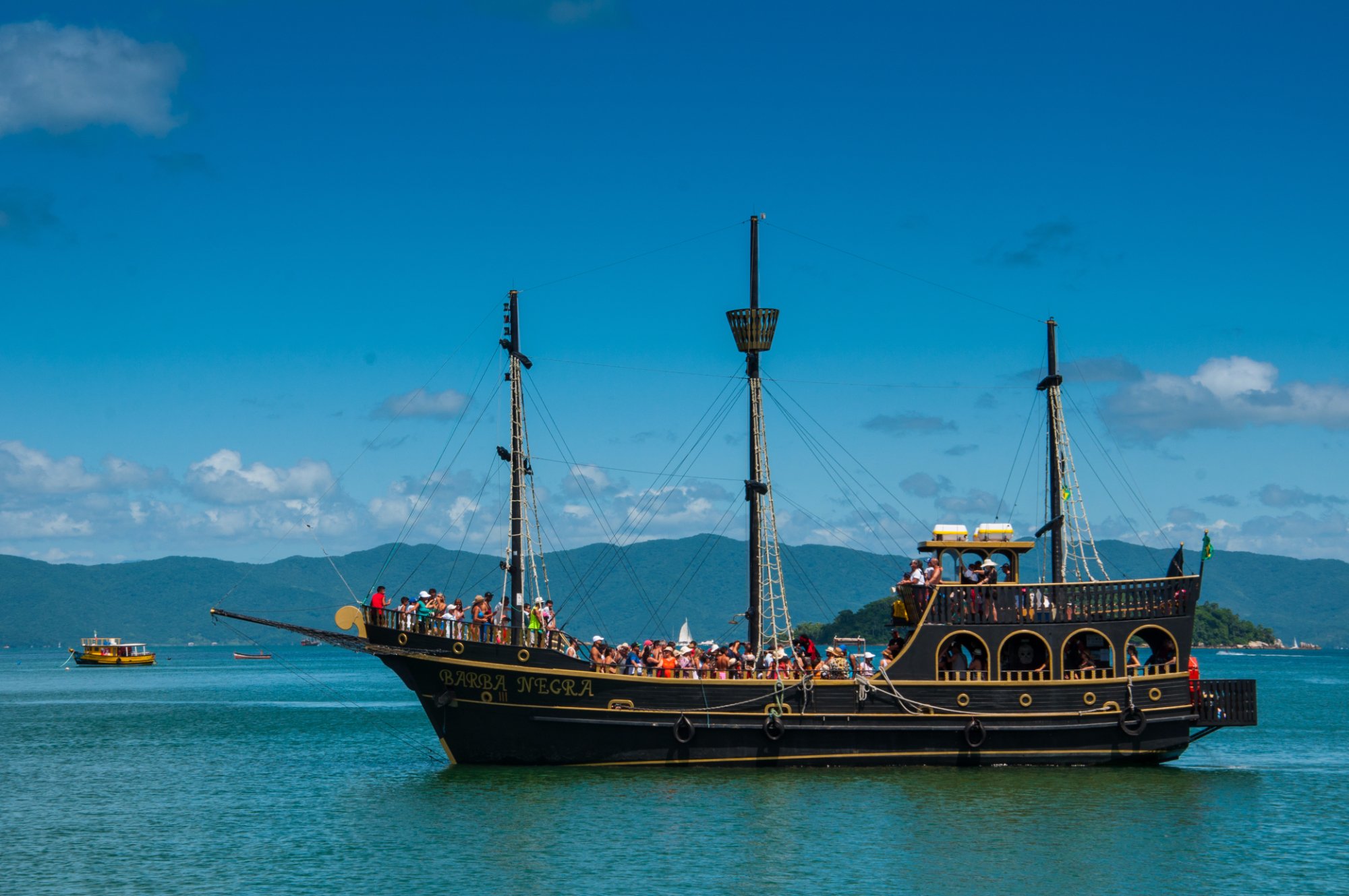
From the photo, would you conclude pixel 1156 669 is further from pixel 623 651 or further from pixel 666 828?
pixel 666 828

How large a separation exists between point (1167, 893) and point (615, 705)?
12544mm

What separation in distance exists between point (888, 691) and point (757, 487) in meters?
5.81

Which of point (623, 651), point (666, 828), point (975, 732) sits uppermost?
point (623, 651)

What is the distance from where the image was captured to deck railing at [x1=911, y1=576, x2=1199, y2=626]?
3142 cm

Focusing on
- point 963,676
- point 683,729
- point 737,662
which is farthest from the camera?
point 737,662

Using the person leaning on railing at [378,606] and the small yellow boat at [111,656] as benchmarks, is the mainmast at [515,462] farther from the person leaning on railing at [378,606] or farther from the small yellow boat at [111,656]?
the small yellow boat at [111,656]

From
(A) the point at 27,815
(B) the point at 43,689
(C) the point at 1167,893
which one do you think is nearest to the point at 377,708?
(B) the point at 43,689

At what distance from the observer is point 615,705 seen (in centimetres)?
3100

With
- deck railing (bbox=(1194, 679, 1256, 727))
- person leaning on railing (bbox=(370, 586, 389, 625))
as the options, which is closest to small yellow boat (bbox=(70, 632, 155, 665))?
person leaning on railing (bbox=(370, 586, 389, 625))

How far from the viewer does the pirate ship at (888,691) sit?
102 feet

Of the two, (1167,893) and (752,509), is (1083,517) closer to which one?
(752,509)

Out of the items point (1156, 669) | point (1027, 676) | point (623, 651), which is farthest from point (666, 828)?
point (1156, 669)

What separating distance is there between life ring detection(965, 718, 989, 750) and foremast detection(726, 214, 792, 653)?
4.36 m

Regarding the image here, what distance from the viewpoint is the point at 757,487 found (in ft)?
112
